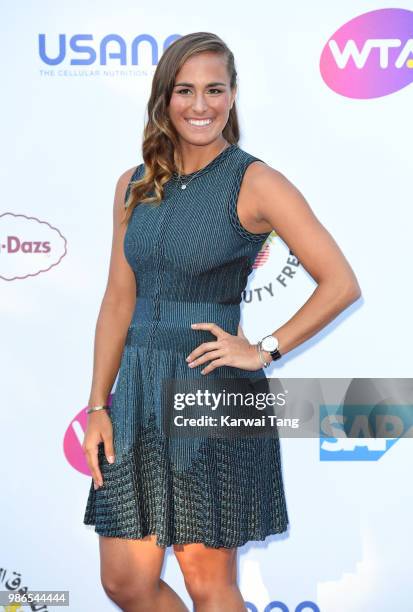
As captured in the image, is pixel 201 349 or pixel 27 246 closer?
pixel 201 349

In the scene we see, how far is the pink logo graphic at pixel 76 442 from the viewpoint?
2.93m

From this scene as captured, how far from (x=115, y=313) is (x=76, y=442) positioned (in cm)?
88

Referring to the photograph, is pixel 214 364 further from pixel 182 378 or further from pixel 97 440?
pixel 97 440

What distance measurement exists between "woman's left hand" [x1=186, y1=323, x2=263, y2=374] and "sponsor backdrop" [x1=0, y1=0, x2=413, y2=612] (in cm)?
86

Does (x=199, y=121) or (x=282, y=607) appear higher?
(x=199, y=121)

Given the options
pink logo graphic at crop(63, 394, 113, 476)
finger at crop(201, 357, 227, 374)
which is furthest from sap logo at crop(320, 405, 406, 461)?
finger at crop(201, 357, 227, 374)

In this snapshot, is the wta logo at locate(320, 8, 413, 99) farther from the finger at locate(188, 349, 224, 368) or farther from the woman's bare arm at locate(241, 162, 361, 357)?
the finger at locate(188, 349, 224, 368)

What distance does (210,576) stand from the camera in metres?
2.02

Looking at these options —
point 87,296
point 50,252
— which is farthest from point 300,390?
point 50,252

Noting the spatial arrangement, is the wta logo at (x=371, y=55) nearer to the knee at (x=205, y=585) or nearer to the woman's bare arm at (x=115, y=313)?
the woman's bare arm at (x=115, y=313)

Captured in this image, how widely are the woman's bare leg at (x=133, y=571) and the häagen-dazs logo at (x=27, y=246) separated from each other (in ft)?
3.74

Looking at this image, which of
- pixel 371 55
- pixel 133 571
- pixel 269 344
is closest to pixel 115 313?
pixel 269 344

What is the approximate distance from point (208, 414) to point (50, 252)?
3.78 feet

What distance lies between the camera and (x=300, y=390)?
2.90 m
